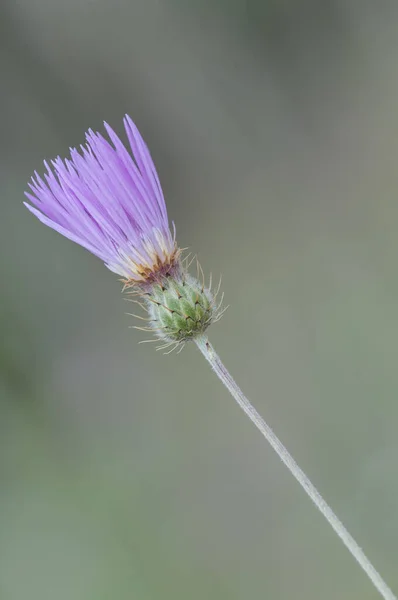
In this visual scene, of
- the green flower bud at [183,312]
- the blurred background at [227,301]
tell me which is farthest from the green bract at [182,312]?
the blurred background at [227,301]

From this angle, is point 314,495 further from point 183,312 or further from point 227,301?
point 227,301

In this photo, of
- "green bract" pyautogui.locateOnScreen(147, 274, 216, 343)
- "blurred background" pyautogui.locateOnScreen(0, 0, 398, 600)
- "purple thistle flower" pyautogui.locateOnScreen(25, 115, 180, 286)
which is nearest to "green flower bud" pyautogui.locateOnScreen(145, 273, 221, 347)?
"green bract" pyautogui.locateOnScreen(147, 274, 216, 343)

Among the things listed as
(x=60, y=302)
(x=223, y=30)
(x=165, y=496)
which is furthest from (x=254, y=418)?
(x=223, y=30)

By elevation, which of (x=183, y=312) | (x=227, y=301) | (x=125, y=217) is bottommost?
(x=227, y=301)

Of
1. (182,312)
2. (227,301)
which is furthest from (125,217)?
(227,301)

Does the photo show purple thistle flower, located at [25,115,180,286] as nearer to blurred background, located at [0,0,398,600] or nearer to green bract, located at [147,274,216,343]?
green bract, located at [147,274,216,343]

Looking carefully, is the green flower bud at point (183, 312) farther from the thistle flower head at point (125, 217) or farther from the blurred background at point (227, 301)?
the blurred background at point (227, 301)
